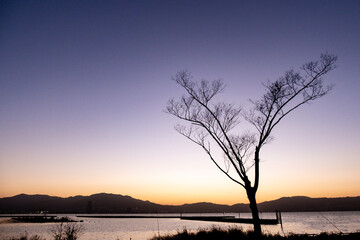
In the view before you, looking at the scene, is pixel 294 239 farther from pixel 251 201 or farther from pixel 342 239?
pixel 251 201

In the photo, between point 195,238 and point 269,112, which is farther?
point 195,238

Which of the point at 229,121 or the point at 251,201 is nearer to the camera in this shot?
the point at 251,201

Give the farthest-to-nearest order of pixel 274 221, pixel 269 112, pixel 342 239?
pixel 274 221
pixel 269 112
pixel 342 239

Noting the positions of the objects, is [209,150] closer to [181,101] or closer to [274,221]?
[181,101]

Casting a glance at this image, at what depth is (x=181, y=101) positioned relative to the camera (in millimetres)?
17891

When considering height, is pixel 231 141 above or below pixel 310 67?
below

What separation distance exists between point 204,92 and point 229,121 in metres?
2.61

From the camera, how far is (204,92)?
57.3 feet

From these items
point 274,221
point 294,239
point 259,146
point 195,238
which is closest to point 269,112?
point 259,146

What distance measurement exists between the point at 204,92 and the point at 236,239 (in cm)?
1012

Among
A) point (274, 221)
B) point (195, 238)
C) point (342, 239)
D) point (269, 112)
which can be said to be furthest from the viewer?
point (274, 221)

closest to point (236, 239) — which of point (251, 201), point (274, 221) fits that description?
point (251, 201)

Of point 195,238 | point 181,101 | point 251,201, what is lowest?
point 195,238

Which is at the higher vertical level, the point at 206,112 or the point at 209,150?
the point at 206,112
